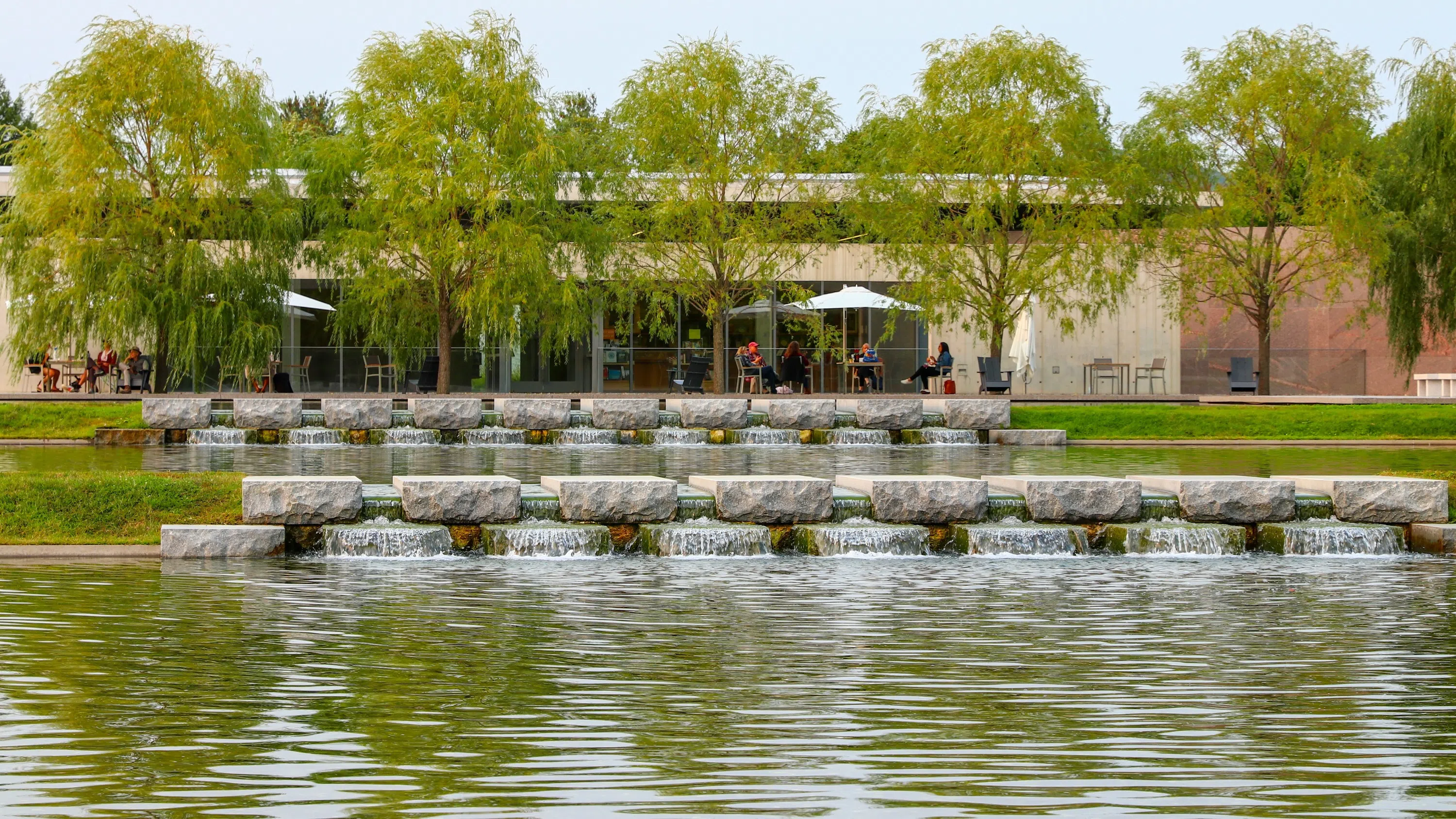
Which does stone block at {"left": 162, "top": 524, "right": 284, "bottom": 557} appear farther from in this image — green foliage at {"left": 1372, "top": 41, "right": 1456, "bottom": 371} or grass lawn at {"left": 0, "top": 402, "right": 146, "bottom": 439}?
green foliage at {"left": 1372, "top": 41, "right": 1456, "bottom": 371}

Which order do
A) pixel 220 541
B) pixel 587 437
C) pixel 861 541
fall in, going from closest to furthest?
pixel 220 541 < pixel 861 541 < pixel 587 437

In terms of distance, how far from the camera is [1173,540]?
43.2 feet

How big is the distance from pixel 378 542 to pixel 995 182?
85.7 feet

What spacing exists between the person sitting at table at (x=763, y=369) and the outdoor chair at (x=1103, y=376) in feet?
31.5

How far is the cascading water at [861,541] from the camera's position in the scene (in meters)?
12.9

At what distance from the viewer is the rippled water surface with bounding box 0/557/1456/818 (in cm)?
536

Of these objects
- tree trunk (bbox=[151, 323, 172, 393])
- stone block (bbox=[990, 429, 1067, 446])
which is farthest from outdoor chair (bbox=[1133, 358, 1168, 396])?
tree trunk (bbox=[151, 323, 172, 393])

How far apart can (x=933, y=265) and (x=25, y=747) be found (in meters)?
32.3

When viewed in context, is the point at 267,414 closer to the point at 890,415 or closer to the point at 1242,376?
the point at 890,415

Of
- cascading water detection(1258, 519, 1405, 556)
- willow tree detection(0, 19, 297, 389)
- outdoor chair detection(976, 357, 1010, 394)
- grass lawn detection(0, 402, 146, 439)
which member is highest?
willow tree detection(0, 19, 297, 389)

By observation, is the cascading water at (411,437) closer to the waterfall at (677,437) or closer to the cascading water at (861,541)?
the waterfall at (677,437)

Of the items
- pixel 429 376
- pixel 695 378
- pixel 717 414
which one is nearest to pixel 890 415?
pixel 717 414

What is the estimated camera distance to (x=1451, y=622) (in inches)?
362

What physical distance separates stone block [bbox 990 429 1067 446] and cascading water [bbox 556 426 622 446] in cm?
574
